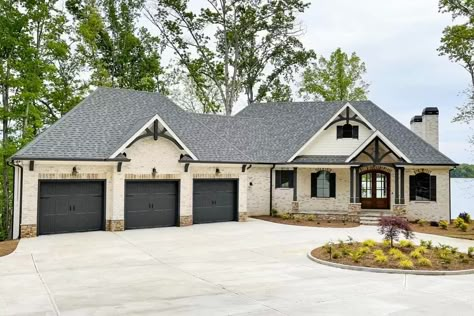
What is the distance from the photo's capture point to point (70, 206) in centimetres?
1706

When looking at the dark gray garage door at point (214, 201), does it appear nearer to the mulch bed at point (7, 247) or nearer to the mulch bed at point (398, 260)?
the mulch bed at point (398, 260)

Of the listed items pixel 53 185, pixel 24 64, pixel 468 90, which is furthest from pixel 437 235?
pixel 24 64

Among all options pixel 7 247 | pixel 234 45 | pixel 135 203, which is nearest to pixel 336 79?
pixel 234 45

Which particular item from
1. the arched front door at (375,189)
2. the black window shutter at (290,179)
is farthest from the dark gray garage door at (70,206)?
the arched front door at (375,189)

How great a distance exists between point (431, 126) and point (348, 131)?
5.61 metres

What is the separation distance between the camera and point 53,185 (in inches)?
658

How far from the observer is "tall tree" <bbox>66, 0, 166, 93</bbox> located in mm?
32188

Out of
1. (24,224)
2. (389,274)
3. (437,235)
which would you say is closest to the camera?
(389,274)

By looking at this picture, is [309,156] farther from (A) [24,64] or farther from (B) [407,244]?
(A) [24,64]

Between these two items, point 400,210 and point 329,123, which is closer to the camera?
point 400,210

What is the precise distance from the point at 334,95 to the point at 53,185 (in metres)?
29.1

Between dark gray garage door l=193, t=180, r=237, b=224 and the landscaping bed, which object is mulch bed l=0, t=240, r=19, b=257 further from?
the landscaping bed

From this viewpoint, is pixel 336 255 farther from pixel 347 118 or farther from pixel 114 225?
pixel 347 118

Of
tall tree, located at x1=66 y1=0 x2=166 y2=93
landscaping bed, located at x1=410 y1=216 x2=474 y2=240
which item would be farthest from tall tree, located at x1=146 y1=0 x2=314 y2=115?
landscaping bed, located at x1=410 y1=216 x2=474 y2=240
